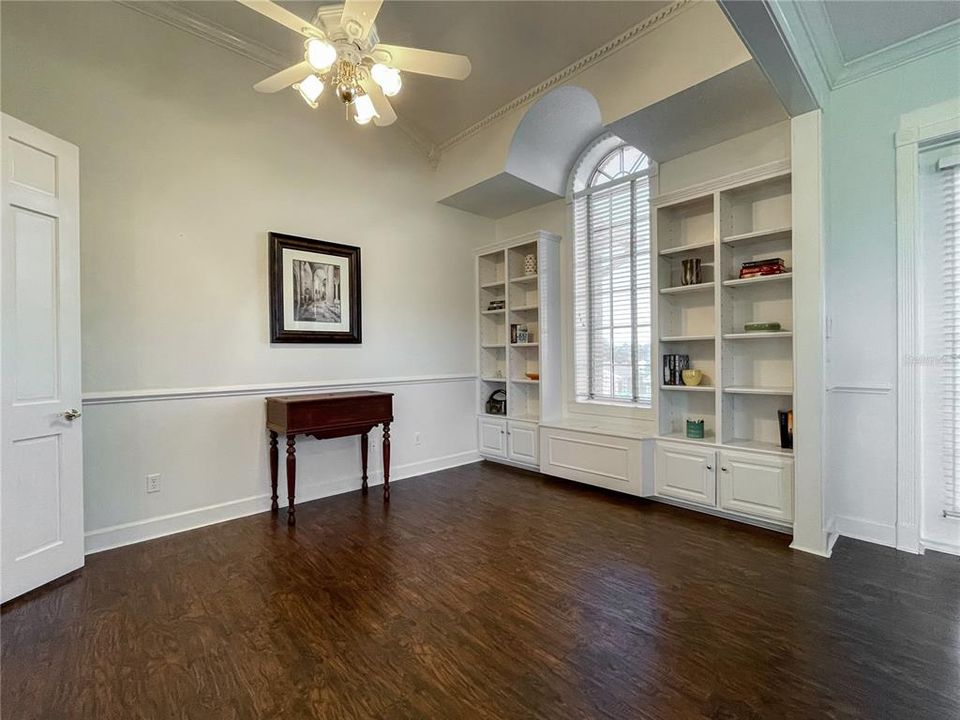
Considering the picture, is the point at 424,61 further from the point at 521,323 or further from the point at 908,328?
the point at 908,328

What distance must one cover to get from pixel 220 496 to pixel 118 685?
1799mm

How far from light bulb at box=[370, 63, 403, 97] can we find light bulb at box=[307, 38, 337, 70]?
8.3 inches

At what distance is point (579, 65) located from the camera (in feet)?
11.3

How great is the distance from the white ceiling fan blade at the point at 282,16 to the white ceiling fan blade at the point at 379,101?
1.10ft

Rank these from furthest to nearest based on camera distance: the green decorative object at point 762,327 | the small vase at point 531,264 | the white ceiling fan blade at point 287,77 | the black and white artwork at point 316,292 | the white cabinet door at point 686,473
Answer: the small vase at point 531,264, the black and white artwork at point 316,292, the white cabinet door at point 686,473, the green decorative object at point 762,327, the white ceiling fan blade at point 287,77

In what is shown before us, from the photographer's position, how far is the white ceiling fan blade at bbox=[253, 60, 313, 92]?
248 centimetres

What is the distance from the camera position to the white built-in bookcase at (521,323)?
15.0 ft

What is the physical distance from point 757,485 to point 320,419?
3.19 metres

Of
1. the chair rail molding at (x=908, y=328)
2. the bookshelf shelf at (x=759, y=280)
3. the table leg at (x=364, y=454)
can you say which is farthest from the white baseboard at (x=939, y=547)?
the table leg at (x=364, y=454)

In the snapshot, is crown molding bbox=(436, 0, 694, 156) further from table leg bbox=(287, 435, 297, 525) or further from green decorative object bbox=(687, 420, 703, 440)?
table leg bbox=(287, 435, 297, 525)

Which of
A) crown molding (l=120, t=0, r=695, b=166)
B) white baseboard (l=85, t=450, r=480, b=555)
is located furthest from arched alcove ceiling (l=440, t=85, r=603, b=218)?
white baseboard (l=85, t=450, r=480, b=555)

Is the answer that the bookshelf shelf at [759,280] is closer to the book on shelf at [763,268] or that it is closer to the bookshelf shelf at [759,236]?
the book on shelf at [763,268]

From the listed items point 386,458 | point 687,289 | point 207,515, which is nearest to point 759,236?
point 687,289

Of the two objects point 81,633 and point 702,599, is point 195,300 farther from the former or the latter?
point 702,599
